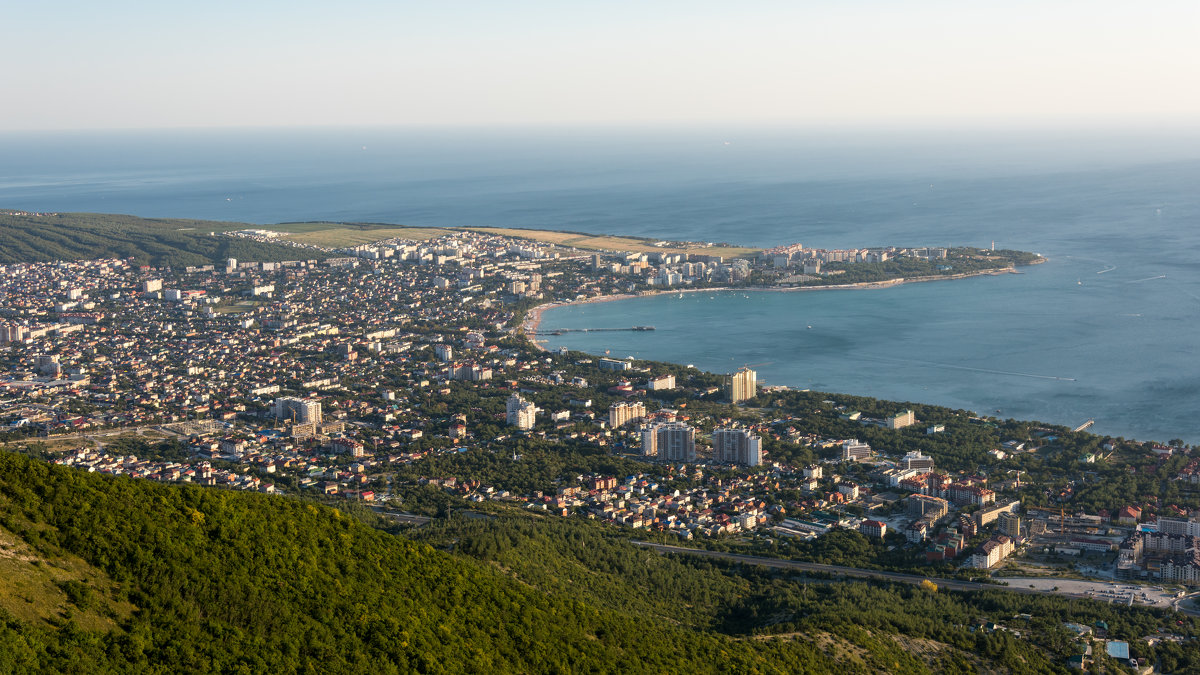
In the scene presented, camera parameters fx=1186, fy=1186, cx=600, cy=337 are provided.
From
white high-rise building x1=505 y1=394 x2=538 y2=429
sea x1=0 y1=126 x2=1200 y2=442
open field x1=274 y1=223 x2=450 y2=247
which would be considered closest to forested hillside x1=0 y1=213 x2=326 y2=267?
open field x1=274 y1=223 x2=450 y2=247

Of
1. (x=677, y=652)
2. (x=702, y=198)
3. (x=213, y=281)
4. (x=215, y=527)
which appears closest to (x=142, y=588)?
(x=215, y=527)

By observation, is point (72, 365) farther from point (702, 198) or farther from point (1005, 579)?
point (702, 198)

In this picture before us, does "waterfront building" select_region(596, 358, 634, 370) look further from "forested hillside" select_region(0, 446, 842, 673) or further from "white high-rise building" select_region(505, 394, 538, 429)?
Result: "forested hillside" select_region(0, 446, 842, 673)

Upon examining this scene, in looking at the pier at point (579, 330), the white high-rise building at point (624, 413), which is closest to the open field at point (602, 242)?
the pier at point (579, 330)

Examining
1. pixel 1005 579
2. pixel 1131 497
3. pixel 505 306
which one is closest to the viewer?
pixel 1005 579

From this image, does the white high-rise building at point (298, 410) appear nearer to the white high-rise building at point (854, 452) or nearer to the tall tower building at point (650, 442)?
the tall tower building at point (650, 442)
